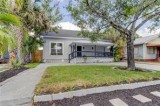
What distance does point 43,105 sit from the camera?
6.21m

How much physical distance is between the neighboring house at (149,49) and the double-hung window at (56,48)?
14.3 meters

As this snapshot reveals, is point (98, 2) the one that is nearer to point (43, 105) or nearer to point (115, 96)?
point (115, 96)

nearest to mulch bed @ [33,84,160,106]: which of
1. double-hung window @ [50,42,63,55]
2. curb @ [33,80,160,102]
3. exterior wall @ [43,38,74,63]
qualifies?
curb @ [33,80,160,102]

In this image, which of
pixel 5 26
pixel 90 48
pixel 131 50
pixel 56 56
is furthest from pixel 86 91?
pixel 90 48

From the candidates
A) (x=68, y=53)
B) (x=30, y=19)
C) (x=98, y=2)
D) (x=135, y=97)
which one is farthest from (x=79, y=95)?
(x=68, y=53)

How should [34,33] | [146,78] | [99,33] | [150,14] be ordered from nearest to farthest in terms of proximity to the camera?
[146,78] < [150,14] < [99,33] < [34,33]

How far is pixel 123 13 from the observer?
14500 millimetres

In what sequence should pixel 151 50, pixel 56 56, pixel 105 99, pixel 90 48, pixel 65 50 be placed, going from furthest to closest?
1. pixel 151 50
2. pixel 90 48
3. pixel 65 50
4. pixel 56 56
5. pixel 105 99

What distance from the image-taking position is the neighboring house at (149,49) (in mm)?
32250

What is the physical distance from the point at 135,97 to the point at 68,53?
20987 millimetres

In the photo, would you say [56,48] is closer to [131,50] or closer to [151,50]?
[131,50]

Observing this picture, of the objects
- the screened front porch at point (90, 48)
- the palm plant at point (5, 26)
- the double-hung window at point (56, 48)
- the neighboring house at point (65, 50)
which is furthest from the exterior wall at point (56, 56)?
the palm plant at point (5, 26)

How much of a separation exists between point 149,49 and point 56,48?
54.1ft

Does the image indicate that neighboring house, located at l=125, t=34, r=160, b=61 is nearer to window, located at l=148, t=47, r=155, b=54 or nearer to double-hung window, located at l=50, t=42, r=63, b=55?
window, located at l=148, t=47, r=155, b=54
